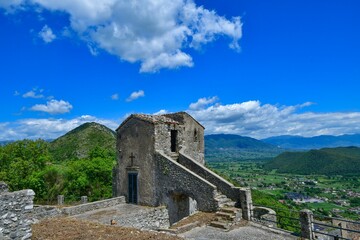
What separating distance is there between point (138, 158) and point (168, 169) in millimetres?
3346

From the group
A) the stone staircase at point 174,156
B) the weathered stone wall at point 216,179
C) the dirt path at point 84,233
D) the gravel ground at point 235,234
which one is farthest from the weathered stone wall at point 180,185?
the dirt path at point 84,233

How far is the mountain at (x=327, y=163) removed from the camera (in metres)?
134

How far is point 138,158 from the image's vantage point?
22797 millimetres

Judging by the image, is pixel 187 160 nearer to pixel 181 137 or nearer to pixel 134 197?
pixel 181 137

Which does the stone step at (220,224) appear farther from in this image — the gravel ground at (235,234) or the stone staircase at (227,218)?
the gravel ground at (235,234)

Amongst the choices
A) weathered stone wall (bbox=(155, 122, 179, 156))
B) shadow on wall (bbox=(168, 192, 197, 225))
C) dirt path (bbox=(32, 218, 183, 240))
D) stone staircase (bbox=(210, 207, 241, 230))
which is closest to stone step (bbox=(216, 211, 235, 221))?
stone staircase (bbox=(210, 207, 241, 230))

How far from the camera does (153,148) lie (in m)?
21.8

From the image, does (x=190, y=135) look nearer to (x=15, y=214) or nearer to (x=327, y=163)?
(x=15, y=214)

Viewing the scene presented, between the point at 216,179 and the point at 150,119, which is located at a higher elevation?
the point at 150,119

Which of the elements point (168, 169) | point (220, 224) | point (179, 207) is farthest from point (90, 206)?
point (220, 224)

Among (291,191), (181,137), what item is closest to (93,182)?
(181,137)

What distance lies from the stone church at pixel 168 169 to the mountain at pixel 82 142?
48.1 meters

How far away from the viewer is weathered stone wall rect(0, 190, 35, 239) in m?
8.04

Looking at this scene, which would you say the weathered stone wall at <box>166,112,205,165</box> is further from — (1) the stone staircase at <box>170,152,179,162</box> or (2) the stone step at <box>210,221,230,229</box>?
(2) the stone step at <box>210,221,230,229</box>
